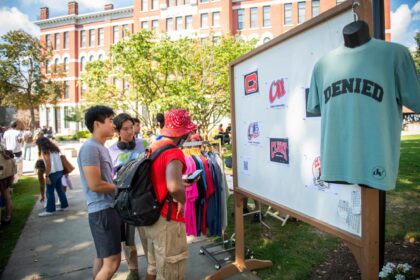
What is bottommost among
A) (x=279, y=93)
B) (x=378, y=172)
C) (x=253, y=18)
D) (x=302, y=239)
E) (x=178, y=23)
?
(x=302, y=239)

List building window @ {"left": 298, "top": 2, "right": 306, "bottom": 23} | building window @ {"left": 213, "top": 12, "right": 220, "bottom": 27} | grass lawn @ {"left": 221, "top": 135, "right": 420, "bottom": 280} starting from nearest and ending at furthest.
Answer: grass lawn @ {"left": 221, "top": 135, "right": 420, "bottom": 280}
building window @ {"left": 298, "top": 2, "right": 306, "bottom": 23}
building window @ {"left": 213, "top": 12, "right": 220, "bottom": 27}

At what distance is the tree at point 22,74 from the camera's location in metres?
28.9

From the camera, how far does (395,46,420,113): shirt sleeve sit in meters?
1.60

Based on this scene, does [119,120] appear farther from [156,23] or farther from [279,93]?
[156,23]

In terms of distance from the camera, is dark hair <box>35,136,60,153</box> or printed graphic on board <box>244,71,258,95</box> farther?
dark hair <box>35,136,60,153</box>

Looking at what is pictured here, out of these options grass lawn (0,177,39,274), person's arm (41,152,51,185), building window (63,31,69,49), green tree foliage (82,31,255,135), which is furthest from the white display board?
building window (63,31,69,49)

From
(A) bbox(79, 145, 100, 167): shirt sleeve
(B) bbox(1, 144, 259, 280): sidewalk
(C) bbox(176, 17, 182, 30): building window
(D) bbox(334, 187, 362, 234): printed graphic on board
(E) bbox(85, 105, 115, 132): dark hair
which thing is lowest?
(B) bbox(1, 144, 259, 280): sidewalk

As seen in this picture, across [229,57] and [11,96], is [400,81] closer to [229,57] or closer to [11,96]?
[229,57]

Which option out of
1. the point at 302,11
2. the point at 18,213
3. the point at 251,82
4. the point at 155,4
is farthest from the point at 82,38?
the point at 251,82

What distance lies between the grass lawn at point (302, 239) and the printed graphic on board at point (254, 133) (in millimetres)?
1589

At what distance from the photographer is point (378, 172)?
5.31ft

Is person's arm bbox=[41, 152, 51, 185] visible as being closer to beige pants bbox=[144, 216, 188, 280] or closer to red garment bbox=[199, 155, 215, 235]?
red garment bbox=[199, 155, 215, 235]

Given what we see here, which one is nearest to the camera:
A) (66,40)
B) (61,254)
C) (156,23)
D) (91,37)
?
(61,254)

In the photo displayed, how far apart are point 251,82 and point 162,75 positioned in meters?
14.2
